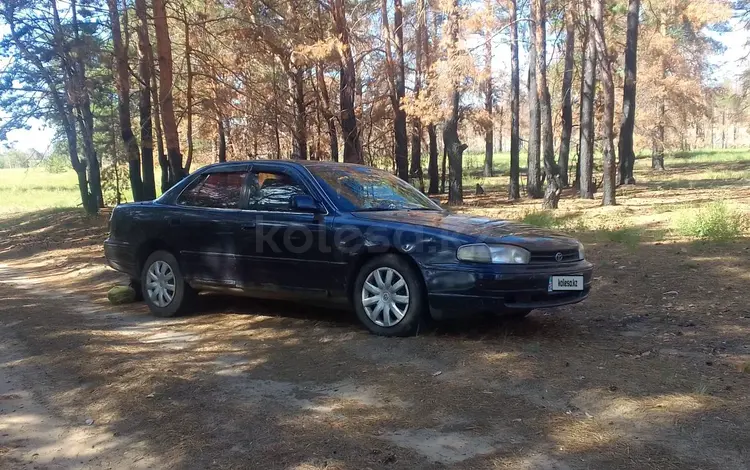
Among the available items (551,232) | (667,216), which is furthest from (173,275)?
(667,216)

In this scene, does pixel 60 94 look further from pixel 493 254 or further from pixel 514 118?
pixel 493 254

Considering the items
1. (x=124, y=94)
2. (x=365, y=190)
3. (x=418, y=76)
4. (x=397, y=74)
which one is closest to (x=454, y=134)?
(x=397, y=74)

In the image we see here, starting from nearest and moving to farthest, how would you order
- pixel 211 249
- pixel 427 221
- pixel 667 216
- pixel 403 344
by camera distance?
pixel 403 344
pixel 427 221
pixel 211 249
pixel 667 216

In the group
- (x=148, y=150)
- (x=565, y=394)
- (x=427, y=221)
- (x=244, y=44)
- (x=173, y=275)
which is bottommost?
(x=565, y=394)

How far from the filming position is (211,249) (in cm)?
651

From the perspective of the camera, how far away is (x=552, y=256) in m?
5.29

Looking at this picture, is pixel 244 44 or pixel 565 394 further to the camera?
pixel 244 44

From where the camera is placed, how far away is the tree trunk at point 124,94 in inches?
617

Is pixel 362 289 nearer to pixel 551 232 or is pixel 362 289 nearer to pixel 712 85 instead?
pixel 551 232

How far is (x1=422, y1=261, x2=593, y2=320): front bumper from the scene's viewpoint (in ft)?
16.2

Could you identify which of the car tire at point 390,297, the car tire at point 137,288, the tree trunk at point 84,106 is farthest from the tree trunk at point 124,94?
the car tire at point 390,297

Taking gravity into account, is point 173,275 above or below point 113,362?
above

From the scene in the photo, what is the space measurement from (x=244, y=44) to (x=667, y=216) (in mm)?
11489

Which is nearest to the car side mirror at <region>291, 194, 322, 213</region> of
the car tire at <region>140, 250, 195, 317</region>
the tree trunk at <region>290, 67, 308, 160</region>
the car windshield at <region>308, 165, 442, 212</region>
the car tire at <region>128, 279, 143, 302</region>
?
the car windshield at <region>308, 165, 442, 212</region>
